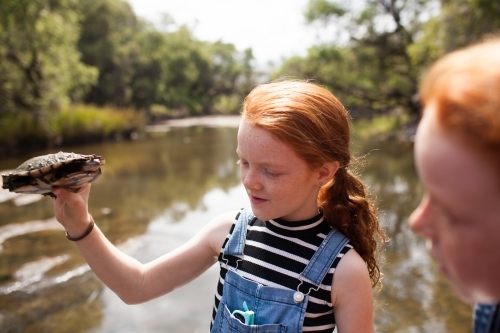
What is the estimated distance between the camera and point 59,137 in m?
14.5

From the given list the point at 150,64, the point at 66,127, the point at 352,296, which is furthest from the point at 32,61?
the point at 150,64

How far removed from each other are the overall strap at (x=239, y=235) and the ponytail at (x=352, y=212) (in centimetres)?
26

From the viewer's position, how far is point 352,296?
4.06ft

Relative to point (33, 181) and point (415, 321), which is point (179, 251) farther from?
point (415, 321)

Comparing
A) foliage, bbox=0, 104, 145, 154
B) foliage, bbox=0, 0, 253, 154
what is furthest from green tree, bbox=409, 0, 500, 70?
foliage, bbox=0, 104, 145, 154

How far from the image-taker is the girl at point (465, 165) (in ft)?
2.01

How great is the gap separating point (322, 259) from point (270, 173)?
11.9 inches

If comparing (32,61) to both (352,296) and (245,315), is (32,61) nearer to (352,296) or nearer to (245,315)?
(245,315)

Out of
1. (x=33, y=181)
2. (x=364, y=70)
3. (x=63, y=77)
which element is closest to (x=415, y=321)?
(x=33, y=181)

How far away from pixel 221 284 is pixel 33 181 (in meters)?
0.75

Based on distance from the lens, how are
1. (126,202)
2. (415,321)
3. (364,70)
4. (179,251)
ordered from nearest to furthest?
(179,251)
(415,321)
(126,202)
(364,70)

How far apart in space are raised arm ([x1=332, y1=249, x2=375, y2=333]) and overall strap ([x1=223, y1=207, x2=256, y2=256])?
33cm

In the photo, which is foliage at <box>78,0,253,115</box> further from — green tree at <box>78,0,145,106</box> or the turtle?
the turtle

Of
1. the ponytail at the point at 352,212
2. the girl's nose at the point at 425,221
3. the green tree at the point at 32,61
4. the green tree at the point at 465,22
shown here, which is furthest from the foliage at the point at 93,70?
the green tree at the point at 465,22
